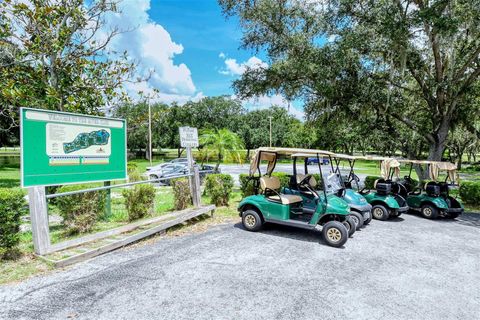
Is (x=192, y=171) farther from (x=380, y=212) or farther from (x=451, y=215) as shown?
(x=451, y=215)

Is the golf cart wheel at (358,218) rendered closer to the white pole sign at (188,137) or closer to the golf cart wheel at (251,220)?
the golf cart wheel at (251,220)

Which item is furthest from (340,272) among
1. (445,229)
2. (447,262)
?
(445,229)

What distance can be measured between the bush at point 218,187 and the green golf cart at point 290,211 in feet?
6.66

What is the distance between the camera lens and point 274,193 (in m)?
6.80

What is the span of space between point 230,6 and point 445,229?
401 inches

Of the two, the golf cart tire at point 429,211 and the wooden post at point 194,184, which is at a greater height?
the wooden post at point 194,184

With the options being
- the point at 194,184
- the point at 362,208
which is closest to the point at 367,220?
the point at 362,208

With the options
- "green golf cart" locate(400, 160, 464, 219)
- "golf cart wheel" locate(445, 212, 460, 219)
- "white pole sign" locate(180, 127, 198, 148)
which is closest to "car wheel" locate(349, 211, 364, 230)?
"green golf cart" locate(400, 160, 464, 219)

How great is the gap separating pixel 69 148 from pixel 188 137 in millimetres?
2905

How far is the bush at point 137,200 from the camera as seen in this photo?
6.97 m

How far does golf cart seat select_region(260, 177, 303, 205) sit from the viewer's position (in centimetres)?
644

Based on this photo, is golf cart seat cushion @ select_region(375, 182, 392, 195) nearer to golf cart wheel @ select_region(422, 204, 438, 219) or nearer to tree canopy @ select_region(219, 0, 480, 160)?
golf cart wheel @ select_region(422, 204, 438, 219)

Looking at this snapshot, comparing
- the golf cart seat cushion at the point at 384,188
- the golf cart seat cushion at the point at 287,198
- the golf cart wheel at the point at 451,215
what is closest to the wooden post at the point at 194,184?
the golf cart seat cushion at the point at 287,198

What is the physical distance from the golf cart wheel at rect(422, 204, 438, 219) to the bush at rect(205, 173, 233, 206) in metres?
5.74
